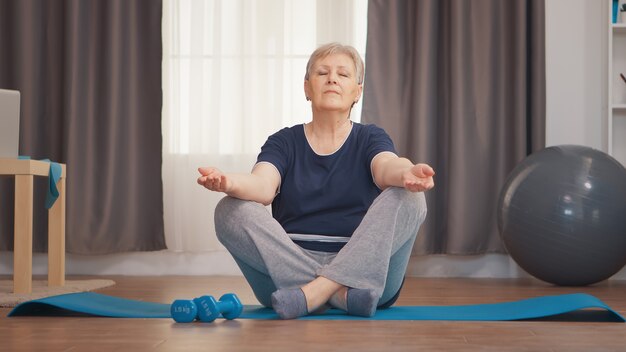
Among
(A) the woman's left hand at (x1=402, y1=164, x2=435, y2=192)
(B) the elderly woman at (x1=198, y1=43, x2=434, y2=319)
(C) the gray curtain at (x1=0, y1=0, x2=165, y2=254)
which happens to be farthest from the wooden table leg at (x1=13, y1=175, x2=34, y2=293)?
(A) the woman's left hand at (x1=402, y1=164, x2=435, y2=192)

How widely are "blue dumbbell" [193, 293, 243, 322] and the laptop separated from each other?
1317 millimetres

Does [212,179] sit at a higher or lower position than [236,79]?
lower

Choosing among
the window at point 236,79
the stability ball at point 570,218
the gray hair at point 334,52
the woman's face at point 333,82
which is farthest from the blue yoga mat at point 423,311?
the window at point 236,79

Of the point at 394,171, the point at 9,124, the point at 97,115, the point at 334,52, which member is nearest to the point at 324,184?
the point at 394,171

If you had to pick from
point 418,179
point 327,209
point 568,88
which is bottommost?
point 327,209

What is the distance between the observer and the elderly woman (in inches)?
85.5

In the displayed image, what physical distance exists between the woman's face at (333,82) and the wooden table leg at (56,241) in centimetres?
141

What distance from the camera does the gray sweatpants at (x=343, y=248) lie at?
7.14 ft

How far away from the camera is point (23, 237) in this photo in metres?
2.97

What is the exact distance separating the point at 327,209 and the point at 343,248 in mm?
224

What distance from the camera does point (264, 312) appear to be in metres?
2.35

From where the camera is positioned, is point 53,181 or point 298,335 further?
point 53,181

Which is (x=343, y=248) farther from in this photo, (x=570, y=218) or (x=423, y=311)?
(x=570, y=218)

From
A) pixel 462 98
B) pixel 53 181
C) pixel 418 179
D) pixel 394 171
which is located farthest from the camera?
pixel 462 98
